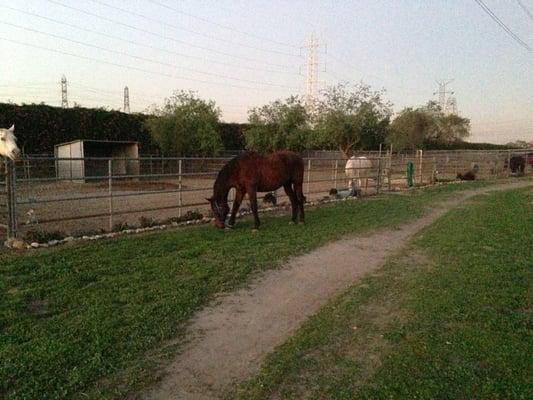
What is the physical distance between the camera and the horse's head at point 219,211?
7824 millimetres

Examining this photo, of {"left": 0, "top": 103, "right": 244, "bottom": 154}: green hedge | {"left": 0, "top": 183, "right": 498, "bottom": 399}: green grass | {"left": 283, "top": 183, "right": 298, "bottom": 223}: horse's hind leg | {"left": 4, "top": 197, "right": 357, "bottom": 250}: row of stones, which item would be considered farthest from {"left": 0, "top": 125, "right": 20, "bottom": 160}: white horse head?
{"left": 0, "top": 103, "right": 244, "bottom": 154}: green hedge

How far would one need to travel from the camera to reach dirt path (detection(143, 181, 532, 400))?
267cm

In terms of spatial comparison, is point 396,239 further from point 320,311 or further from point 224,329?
point 224,329

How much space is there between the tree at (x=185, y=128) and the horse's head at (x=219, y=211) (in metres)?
15.8

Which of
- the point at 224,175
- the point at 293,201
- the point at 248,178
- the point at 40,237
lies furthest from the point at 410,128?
the point at 40,237

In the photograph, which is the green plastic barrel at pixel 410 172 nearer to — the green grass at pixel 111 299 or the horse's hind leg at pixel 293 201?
the horse's hind leg at pixel 293 201

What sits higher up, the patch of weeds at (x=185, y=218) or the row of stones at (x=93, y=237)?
the patch of weeds at (x=185, y=218)

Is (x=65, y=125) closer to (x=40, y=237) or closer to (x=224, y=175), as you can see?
(x=224, y=175)

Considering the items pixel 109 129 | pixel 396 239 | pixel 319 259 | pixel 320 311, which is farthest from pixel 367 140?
pixel 320 311

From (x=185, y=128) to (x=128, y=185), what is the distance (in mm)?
6848

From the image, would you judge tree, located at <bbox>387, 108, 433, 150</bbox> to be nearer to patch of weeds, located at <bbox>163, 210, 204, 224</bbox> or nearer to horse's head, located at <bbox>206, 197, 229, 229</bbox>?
patch of weeds, located at <bbox>163, 210, 204, 224</bbox>

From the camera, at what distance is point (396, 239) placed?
7332mm

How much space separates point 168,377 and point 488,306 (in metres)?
3.09

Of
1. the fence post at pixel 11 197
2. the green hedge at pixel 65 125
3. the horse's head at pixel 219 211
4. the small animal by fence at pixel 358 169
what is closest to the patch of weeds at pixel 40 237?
the fence post at pixel 11 197
